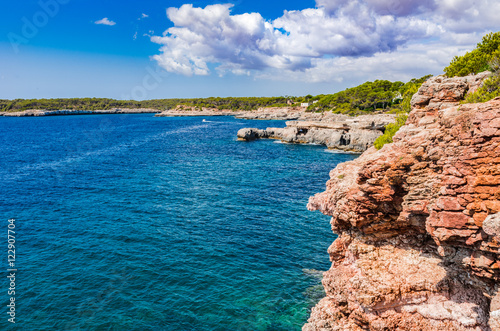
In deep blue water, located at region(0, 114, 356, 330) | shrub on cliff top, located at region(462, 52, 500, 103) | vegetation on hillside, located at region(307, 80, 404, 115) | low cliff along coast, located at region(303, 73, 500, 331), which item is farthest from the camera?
vegetation on hillside, located at region(307, 80, 404, 115)

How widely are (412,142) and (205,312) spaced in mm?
17186

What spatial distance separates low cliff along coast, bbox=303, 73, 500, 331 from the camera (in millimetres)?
10750

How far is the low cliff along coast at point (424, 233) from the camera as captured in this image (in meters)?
10.8

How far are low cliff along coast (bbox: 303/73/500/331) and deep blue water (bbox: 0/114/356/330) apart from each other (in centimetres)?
732

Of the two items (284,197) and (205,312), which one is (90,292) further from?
(284,197)

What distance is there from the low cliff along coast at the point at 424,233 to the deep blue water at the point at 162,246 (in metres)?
7.32

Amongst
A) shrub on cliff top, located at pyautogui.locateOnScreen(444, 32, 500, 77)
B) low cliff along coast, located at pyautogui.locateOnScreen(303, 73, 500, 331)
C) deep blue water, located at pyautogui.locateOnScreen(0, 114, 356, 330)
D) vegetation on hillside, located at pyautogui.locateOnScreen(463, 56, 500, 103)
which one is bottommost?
deep blue water, located at pyautogui.locateOnScreen(0, 114, 356, 330)

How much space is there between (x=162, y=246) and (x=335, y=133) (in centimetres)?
6634

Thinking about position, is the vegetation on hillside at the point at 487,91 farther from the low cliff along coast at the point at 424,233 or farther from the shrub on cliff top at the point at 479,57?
the shrub on cliff top at the point at 479,57

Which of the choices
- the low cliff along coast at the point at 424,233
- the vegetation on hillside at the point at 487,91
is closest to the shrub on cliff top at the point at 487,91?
the vegetation on hillside at the point at 487,91

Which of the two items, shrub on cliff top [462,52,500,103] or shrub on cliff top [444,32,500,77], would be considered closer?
shrub on cliff top [462,52,500,103]

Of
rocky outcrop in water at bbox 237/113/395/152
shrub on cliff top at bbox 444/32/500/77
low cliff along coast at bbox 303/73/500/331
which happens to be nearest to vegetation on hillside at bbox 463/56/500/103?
low cliff along coast at bbox 303/73/500/331

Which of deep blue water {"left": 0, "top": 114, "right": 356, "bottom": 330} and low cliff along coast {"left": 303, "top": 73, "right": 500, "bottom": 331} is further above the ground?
low cliff along coast {"left": 303, "top": 73, "right": 500, "bottom": 331}

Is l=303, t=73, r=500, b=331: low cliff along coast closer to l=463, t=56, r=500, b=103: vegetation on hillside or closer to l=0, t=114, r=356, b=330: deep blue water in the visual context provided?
l=463, t=56, r=500, b=103: vegetation on hillside
